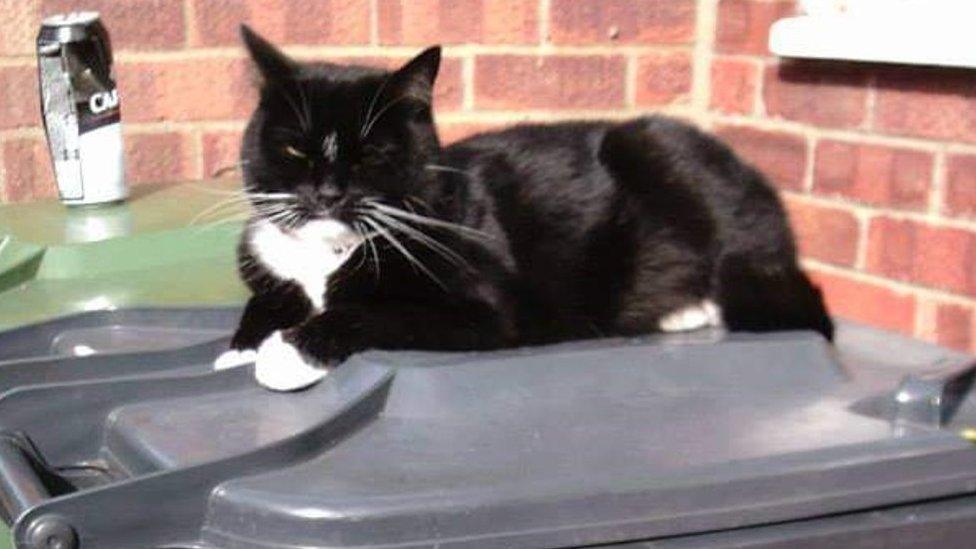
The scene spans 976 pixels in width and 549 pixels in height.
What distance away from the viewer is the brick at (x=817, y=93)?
1.59 meters

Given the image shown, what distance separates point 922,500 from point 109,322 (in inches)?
29.2

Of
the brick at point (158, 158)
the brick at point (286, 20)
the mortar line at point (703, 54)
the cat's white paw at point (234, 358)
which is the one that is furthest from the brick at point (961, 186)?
the brick at point (158, 158)

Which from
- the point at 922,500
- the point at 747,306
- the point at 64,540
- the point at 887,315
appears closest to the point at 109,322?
the point at 64,540

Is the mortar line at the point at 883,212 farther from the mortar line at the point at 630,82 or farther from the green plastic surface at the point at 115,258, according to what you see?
the green plastic surface at the point at 115,258

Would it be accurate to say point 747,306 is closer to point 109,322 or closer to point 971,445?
point 971,445

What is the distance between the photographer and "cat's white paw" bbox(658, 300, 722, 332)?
117cm

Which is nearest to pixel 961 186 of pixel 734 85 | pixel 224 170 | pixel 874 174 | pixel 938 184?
pixel 938 184

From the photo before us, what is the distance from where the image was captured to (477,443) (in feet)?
2.72

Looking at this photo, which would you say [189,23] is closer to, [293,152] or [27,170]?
[27,170]

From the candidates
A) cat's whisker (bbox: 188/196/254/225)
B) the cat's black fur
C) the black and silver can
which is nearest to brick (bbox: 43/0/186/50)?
the black and silver can

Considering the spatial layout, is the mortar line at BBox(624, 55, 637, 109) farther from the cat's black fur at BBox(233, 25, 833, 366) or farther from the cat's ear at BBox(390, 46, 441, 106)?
the cat's ear at BBox(390, 46, 441, 106)

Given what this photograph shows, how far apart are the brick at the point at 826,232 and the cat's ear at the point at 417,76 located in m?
0.70

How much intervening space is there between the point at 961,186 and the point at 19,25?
4.13 feet

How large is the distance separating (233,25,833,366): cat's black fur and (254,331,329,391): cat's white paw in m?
0.01
